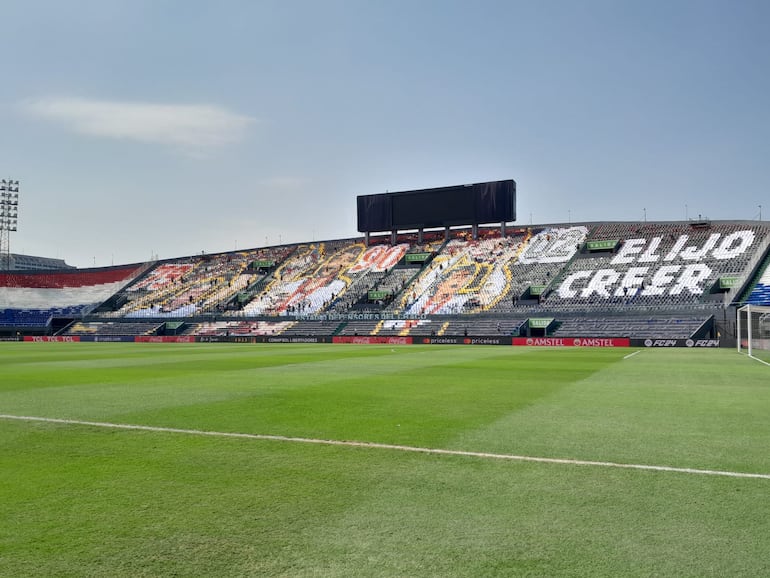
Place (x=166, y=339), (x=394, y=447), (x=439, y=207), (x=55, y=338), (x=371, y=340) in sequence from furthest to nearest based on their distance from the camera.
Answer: (x=439, y=207) → (x=55, y=338) → (x=166, y=339) → (x=371, y=340) → (x=394, y=447)

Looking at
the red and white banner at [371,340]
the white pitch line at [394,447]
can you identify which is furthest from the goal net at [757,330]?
the white pitch line at [394,447]

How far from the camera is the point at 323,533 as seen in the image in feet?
16.5

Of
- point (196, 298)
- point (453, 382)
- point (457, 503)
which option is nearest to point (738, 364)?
point (453, 382)

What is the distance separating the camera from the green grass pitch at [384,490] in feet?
14.8

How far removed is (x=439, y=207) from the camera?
243ft

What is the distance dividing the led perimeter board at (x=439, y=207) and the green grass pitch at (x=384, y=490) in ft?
192

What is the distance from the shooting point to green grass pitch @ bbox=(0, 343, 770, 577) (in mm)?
4512

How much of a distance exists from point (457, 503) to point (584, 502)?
122 centimetres

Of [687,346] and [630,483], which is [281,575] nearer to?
[630,483]

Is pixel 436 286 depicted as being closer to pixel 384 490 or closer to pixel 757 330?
pixel 757 330

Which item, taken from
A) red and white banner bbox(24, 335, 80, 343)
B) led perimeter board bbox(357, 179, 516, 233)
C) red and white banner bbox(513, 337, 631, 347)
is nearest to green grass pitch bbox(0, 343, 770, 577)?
red and white banner bbox(513, 337, 631, 347)

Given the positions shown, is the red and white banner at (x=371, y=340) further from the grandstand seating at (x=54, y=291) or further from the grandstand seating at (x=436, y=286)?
the grandstand seating at (x=54, y=291)

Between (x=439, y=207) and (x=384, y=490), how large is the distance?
2717 inches

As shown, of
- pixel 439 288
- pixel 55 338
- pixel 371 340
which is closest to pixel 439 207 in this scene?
pixel 439 288
